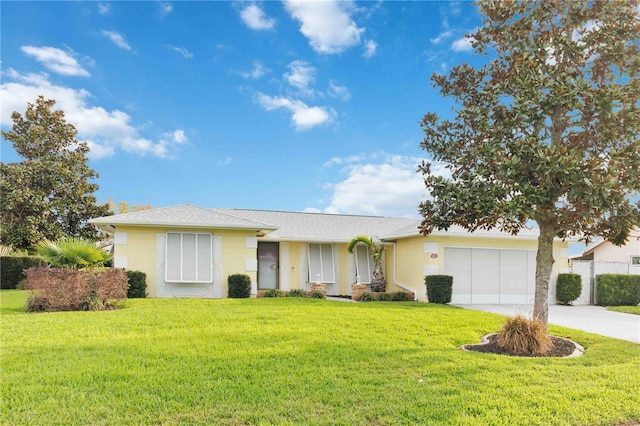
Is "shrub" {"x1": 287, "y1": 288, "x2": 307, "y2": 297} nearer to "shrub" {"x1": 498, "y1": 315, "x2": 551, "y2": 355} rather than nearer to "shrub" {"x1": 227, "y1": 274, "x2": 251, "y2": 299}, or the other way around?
"shrub" {"x1": 227, "y1": 274, "x2": 251, "y2": 299}

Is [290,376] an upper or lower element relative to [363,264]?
lower

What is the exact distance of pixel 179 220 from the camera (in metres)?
16.3

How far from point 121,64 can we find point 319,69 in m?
6.36

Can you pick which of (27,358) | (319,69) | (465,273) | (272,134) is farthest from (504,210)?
(272,134)

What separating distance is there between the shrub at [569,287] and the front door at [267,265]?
12121 mm

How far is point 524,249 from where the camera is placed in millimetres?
18312

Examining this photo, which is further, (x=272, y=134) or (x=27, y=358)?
(x=272, y=134)

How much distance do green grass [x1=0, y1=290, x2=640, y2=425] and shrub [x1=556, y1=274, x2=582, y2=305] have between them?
8841 mm

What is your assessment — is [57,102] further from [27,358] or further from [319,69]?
[27,358]

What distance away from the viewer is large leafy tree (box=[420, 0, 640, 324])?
291 inches

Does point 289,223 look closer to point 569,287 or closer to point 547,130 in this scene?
point 569,287

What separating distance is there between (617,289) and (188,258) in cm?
1777

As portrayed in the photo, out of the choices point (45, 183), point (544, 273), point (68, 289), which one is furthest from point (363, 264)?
point (45, 183)

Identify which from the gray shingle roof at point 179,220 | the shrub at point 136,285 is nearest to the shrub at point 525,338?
the gray shingle roof at point 179,220
